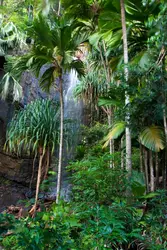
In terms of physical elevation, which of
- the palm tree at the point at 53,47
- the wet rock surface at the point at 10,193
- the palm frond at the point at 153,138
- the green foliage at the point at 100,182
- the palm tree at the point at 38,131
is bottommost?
the wet rock surface at the point at 10,193

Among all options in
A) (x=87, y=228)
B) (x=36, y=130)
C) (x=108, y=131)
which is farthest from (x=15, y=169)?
(x=87, y=228)

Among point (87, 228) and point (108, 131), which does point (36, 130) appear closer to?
point (108, 131)

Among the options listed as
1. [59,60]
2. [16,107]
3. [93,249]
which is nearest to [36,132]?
[59,60]

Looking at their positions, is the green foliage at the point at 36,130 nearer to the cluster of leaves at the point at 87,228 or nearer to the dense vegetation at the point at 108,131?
the dense vegetation at the point at 108,131

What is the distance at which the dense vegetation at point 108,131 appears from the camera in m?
1.93

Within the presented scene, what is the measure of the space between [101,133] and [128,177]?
4.61 metres

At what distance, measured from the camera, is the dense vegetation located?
6.33 feet

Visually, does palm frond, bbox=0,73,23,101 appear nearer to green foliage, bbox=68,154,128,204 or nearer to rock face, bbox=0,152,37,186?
rock face, bbox=0,152,37,186

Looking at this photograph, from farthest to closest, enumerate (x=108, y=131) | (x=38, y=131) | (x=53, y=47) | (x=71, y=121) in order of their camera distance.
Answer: (x=71, y=121) < (x=38, y=131) < (x=108, y=131) < (x=53, y=47)

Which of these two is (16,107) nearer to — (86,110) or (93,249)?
(86,110)

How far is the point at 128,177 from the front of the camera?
3246 millimetres

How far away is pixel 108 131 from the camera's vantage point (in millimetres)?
5355

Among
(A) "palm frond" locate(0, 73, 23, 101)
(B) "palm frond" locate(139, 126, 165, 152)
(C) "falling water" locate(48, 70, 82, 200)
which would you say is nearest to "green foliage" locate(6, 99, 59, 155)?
(C) "falling water" locate(48, 70, 82, 200)

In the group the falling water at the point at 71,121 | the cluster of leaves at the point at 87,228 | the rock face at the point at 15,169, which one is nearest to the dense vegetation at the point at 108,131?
the cluster of leaves at the point at 87,228
